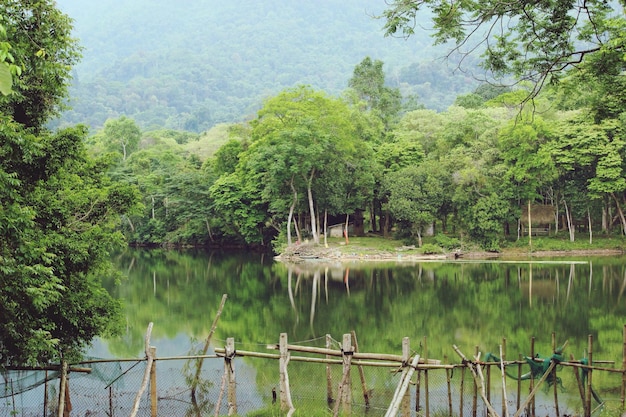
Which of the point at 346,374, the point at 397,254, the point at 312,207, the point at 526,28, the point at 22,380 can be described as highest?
the point at 526,28

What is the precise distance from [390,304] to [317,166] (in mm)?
19033

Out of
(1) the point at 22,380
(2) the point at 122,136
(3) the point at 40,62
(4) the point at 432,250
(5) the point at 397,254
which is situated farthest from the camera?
(2) the point at 122,136

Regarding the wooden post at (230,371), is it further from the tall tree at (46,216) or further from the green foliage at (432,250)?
the green foliage at (432,250)

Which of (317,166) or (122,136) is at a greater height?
(122,136)

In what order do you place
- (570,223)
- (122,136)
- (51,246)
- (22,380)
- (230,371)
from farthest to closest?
(122,136)
(570,223)
(230,371)
(22,380)
(51,246)

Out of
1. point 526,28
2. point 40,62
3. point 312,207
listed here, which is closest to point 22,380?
point 40,62

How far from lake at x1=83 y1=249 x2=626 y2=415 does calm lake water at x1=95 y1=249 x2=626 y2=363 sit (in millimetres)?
48

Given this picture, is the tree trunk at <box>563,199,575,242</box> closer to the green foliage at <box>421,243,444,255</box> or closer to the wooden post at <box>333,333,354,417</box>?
the green foliage at <box>421,243,444,255</box>

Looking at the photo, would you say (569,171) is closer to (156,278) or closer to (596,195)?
(596,195)

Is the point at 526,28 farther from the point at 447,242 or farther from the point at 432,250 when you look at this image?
the point at 447,242

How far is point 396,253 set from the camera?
40.1 meters

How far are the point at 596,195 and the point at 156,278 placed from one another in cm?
2670

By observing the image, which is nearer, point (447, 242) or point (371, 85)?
point (447, 242)

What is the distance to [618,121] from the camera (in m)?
37.9
